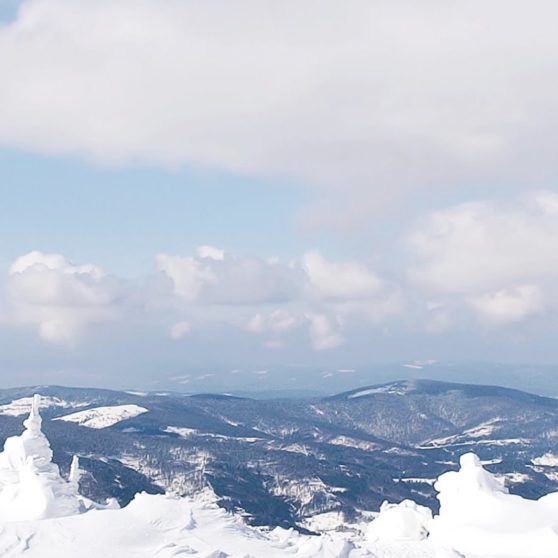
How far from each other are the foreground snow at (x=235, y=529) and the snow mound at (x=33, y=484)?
219 millimetres

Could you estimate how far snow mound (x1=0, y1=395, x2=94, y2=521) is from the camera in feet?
390

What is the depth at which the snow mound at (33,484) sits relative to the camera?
11875 cm

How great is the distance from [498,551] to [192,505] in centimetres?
4403

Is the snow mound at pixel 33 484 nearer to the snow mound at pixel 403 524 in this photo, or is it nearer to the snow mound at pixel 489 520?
the snow mound at pixel 403 524

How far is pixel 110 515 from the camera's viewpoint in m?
108

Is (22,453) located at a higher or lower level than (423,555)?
higher

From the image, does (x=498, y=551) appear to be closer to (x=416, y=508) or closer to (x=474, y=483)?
(x=474, y=483)

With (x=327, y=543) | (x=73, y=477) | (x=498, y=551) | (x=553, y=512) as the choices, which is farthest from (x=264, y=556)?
(x=73, y=477)

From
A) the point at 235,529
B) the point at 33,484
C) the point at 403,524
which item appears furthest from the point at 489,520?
the point at 33,484

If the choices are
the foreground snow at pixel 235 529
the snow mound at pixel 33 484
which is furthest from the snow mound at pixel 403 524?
the snow mound at pixel 33 484

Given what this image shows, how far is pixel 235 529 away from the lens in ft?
373

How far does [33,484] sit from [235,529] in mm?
34671

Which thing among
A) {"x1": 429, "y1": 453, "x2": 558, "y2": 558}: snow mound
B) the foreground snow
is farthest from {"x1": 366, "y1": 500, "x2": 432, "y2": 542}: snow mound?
{"x1": 429, "y1": 453, "x2": 558, "y2": 558}: snow mound

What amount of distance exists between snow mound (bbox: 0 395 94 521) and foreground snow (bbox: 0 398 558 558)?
219 millimetres
